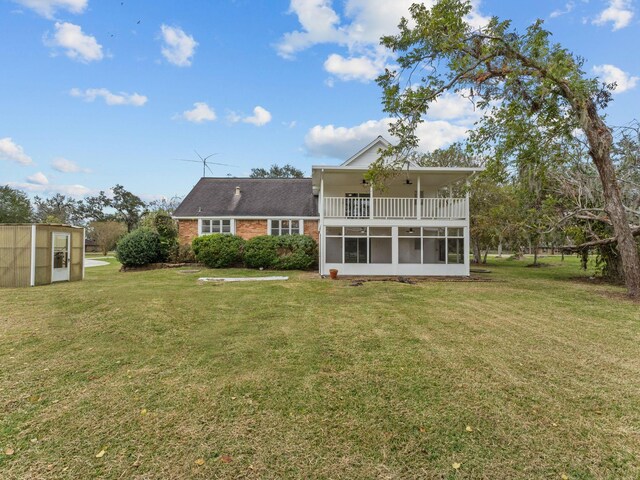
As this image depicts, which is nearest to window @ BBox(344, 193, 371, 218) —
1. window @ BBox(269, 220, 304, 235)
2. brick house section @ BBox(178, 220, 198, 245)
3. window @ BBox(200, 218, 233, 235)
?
window @ BBox(269, 220, 304, 235)

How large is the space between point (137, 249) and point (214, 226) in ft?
14.5

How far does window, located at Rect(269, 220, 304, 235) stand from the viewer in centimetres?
2039

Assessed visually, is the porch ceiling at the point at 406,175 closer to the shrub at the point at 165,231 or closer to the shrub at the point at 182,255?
the shrub at the point at 182,255

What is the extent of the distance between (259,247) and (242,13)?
33.9 ft

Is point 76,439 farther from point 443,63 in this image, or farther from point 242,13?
point 242,13

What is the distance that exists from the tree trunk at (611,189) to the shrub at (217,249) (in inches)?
606

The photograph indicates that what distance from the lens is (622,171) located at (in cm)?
1401

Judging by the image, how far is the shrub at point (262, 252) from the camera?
17297 millimetres

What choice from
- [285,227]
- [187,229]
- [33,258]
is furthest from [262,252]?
[33,258]

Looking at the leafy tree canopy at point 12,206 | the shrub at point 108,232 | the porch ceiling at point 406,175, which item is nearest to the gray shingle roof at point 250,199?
the porch ceiling at point 406,175

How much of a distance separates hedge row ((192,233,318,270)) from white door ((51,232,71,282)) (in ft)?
18.6

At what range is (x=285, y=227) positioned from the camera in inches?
806

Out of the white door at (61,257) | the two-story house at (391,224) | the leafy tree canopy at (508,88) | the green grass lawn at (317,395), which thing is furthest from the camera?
the two-story house at (391,224)

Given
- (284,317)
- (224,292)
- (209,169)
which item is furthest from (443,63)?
(209,169)
